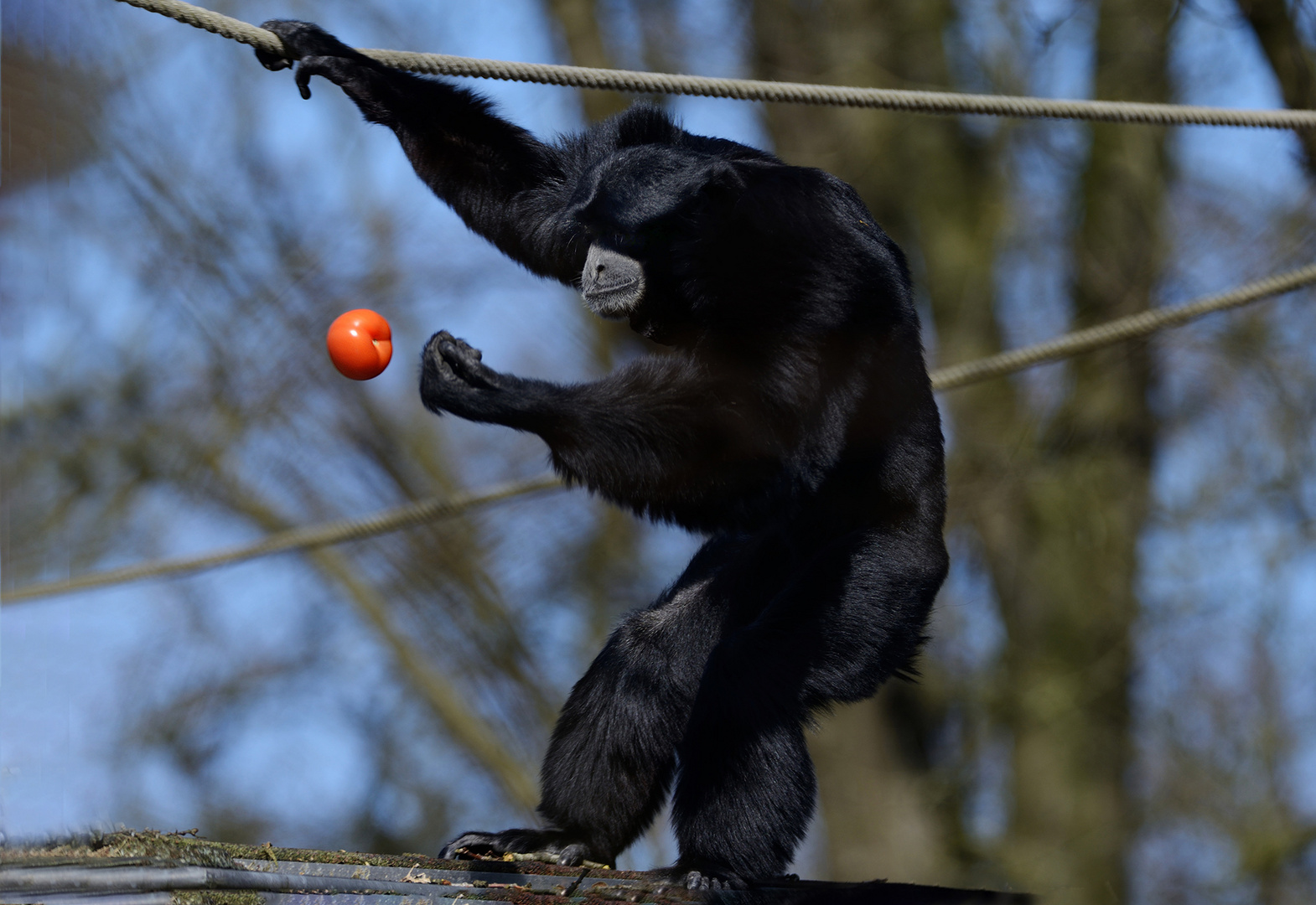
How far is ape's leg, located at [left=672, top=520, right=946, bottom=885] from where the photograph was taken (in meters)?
3.10

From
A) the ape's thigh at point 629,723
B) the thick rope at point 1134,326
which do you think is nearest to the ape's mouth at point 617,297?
the ape's thigh at point 629,723

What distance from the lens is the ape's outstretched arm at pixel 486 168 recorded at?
3.82 meters

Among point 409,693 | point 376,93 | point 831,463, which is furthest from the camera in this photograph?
point 409,693

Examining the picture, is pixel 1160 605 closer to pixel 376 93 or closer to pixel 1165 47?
pixel 1165 47

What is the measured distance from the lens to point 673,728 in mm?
3451

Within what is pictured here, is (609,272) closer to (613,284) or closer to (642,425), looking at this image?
(613,284)

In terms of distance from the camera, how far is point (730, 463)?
3.36 meters

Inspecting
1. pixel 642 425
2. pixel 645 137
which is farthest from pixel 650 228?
pixel 642 425

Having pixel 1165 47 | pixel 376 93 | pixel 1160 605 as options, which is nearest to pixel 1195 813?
pixel 1160 605

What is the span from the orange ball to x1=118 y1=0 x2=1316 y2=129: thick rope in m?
0.81

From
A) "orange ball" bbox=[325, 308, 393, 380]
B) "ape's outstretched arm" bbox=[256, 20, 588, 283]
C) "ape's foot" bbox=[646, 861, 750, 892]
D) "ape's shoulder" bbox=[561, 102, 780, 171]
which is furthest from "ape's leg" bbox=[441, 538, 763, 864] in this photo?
"ape's shoulder" bbox=[561, 102, 780, 171]

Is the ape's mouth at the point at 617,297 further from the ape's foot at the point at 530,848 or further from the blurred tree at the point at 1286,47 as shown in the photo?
the blurred tree at the point at 1286,47

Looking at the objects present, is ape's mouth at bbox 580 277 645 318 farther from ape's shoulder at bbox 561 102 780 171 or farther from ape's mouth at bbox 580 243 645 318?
ape's shoulder at bbox 561 102 780 171

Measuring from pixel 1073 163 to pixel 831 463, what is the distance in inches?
265
